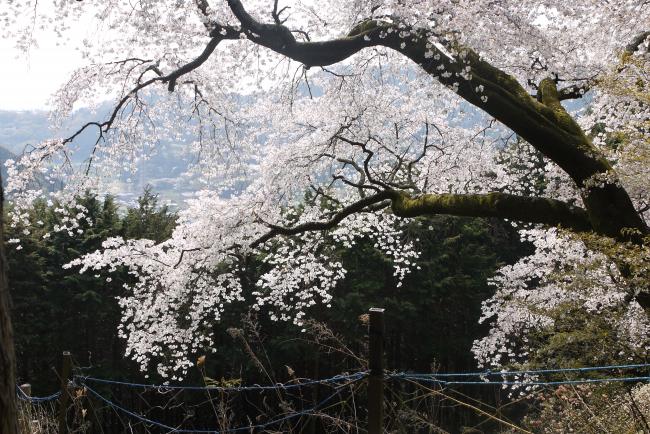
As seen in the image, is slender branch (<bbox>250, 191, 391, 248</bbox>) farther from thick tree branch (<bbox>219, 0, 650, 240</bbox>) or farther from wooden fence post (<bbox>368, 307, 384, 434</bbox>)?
wooden fence post (<bbox>368, 307, 384, 434</bbox>)

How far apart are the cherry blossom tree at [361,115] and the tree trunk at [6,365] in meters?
3.47

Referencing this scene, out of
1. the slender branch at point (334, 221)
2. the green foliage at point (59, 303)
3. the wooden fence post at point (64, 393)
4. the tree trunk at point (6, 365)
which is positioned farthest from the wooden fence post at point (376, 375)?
the green foliage at point (59, 303)

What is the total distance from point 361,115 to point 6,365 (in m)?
7.08

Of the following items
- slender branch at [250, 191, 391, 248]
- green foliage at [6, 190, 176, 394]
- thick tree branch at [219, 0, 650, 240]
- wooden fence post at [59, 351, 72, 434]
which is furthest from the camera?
green foliage at [6, 190, 176, 394]

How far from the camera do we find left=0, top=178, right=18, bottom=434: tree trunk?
1463 millimetres

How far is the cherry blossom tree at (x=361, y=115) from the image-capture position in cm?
488

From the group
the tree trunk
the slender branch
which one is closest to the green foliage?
the slender branch

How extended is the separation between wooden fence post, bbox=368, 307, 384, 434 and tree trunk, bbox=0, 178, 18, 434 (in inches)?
57.3

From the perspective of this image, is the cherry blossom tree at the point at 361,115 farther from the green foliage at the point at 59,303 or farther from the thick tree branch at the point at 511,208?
the green foliage at the point at 59,303

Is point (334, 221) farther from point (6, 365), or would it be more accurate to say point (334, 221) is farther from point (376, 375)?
point (6, 365)

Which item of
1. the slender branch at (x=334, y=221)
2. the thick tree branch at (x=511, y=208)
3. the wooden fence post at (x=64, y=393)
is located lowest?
the wooden fence post at (x=64, y=393)

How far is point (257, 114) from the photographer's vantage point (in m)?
8.85

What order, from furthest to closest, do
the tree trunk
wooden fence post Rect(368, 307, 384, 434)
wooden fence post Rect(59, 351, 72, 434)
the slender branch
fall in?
the slender branch
wooden fence post Rect(59, 351, 72, 434)
wooden fence post Rect(368, 307, 384, 434)
the tree trunk

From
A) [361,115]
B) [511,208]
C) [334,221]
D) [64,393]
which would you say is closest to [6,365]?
[64,393]
